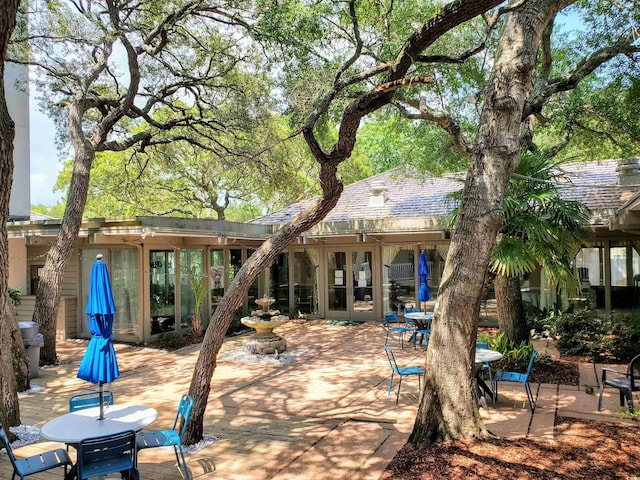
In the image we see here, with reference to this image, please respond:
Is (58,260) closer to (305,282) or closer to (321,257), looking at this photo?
(321,257)

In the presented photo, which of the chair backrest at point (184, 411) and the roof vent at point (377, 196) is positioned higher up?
the roof vent at point (377, 196)

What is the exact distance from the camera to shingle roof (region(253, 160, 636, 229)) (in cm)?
1246

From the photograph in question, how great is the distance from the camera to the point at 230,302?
5758mm

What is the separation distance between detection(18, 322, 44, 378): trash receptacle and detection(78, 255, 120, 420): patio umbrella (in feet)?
16.7

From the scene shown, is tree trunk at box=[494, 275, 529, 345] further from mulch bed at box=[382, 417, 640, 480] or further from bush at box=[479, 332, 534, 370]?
mulch bed at box=[382, 417, 640, 480]

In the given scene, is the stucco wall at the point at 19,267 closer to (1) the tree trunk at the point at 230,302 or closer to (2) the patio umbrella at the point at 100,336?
(1) the tree trunk at the point at 230,302

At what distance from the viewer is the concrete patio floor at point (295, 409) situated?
16.7ft

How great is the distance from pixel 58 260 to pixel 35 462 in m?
6.68

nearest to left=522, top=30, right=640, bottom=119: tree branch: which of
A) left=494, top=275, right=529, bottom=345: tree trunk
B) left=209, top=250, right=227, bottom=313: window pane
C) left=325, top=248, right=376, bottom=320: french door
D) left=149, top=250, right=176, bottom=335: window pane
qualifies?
left=494, top=275, right=529, bottom=345: tree trunk

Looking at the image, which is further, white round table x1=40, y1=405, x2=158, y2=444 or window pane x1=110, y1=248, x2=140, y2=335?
window pane x1=110, y1=248, x2=140, y2=335

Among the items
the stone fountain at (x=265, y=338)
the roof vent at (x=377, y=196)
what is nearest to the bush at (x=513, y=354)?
the stone fountain at (x=265, y=338)

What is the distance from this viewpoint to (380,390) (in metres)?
7.76

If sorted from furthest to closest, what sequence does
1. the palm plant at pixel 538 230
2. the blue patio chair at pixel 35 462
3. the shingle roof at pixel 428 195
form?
the shingle roof at pixel 428 195 < the palm plant at pixel 538 230 < the blue patio chair at pixel 35 462

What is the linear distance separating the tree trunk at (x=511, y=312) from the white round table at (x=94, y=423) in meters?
7.05
